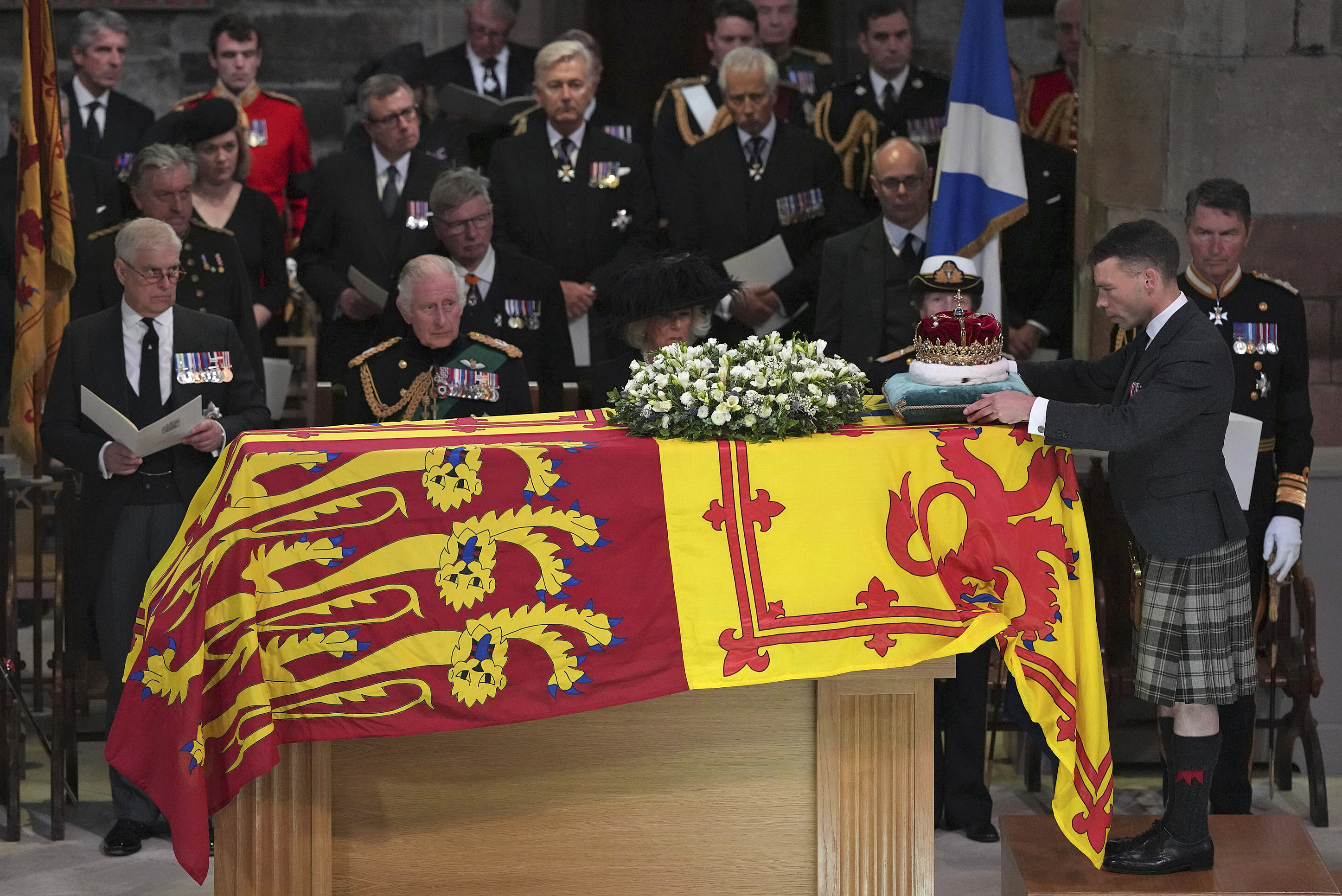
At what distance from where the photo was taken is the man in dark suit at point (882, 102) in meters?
7.37

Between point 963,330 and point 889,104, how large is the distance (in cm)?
321

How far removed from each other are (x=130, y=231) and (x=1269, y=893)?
3526 mm

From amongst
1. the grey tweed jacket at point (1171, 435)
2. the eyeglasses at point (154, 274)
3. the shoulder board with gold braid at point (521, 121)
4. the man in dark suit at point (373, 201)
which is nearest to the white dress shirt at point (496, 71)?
the shoulder board with gold braid at point (521, 121)

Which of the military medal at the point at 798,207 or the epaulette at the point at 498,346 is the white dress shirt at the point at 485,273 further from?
the military medal at the point at 798,207

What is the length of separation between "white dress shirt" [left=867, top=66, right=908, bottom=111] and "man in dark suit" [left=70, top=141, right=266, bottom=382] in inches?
106

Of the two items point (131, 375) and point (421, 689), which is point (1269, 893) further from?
point (131, 375)

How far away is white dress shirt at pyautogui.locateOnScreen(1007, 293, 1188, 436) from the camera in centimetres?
424

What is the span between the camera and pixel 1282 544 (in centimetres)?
527

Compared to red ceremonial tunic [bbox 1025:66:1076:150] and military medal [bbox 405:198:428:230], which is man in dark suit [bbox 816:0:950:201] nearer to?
red ceremonial tunic [bbox 1025:66:1076:150]

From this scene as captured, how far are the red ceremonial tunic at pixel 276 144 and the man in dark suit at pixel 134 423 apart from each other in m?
2.40

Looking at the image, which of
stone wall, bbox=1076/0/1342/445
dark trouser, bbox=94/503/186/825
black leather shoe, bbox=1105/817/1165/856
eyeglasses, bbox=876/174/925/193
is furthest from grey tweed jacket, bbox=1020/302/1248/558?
dark trouser, bbox=94/503/186/825

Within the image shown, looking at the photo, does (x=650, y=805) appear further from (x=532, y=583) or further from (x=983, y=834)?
(x=983, y=834)

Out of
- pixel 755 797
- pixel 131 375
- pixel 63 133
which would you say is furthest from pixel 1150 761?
pixel 63 133

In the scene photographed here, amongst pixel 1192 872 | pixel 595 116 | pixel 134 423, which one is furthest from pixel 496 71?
pixel 1192 872
